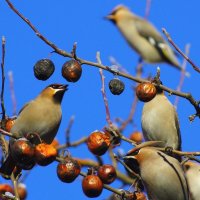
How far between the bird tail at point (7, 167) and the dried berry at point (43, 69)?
1.47 ft

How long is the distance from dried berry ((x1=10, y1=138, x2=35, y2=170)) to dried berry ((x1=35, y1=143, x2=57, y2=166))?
0.03 m

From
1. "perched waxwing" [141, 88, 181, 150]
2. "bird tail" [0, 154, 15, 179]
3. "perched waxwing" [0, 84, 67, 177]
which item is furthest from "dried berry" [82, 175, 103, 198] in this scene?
"perched waxwing" [141, 88, 181, 150]

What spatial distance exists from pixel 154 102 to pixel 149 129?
0.78 feet

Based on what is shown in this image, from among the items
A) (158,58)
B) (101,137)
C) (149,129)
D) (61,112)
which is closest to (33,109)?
(61,112)

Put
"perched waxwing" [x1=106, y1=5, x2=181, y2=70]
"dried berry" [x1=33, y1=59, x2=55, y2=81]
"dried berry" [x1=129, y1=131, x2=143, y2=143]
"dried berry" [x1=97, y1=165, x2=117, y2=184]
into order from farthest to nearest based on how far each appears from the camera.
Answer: "perched waxwing" [x1=106, y1=5, x2=181, y2=70] → "dried berry" [x1=129, y1=131, x2=143, y2=143] → "dried berry" [x1=33, y1=59, x2=55, y2=81] → "dried berry" [x1=97, y1=165, x2=117, y2=184]

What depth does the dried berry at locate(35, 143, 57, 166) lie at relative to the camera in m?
3.41

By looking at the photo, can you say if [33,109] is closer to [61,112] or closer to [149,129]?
[61,112]

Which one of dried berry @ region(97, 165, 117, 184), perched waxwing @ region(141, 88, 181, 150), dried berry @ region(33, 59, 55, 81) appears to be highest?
perched waxwing @ region(141, 88, 181, 150)

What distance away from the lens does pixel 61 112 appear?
4645 mm

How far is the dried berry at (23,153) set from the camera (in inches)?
134

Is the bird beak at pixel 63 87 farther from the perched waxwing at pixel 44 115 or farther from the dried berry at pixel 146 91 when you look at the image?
the dried berry at pixel 146 91

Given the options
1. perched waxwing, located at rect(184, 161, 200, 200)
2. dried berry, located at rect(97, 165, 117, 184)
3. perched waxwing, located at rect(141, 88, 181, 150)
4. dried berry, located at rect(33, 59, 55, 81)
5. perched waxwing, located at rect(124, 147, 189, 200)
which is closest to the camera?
dried berry, located at rect(97, 165, 117, 184)

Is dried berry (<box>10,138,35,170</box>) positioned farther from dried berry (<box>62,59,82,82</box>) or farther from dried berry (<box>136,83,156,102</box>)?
dried berry (<box>136,83,156,102</box>)

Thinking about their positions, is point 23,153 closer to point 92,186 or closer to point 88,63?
point 92,186
